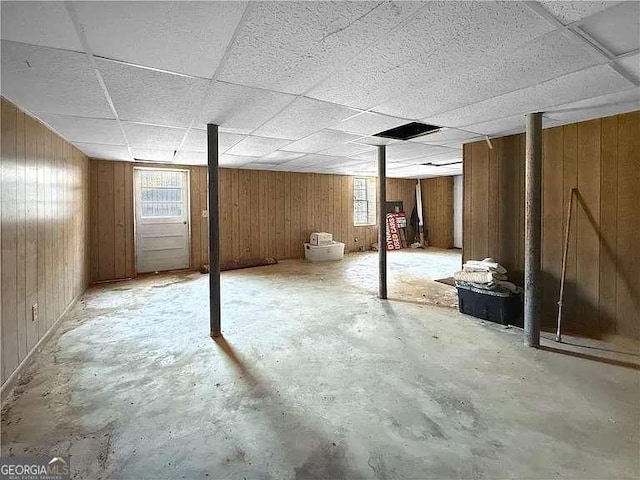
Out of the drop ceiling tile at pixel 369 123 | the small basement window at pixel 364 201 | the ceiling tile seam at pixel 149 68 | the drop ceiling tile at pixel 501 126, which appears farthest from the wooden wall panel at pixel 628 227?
the small basement window at pixel 364 201

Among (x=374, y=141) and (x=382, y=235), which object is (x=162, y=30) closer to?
(x=374, y=141)

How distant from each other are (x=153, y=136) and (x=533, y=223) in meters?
4.16

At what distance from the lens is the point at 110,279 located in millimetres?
5543

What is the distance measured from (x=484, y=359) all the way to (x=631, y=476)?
115cm

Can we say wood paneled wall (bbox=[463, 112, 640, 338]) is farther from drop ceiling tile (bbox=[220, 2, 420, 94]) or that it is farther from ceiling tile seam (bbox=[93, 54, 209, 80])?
ceiling tile seam (bbox=[93, 54, 209, 80])

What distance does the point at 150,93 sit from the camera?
7.92ft

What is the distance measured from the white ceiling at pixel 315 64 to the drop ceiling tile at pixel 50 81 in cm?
1

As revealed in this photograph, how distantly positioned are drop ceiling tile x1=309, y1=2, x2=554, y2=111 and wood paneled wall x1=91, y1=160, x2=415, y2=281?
4743mm

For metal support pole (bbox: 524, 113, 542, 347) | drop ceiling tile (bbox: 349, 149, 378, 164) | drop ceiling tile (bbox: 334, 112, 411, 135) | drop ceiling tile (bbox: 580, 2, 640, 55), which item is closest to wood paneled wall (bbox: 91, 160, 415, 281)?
→ drop ceiling tile (bbox: 349, 149, 378, 164)

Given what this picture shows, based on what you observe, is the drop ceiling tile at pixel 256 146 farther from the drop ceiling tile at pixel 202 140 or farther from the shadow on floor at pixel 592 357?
the shadow on floor at pixel 592 357

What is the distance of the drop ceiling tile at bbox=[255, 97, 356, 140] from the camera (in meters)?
2.75

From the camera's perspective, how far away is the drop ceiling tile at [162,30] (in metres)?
1.38

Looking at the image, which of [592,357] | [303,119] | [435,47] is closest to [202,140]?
[303,119]

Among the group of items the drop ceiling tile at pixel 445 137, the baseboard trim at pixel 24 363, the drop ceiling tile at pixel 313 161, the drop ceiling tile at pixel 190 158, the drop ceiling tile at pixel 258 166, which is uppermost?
the drop ceiling tile at pixel 258 166
